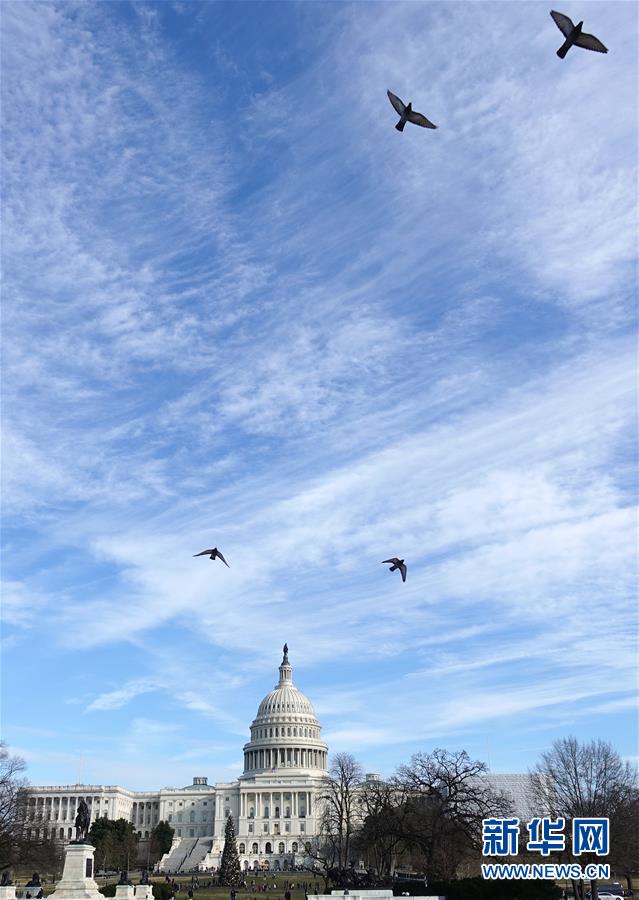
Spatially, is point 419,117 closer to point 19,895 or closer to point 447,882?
point 447,882

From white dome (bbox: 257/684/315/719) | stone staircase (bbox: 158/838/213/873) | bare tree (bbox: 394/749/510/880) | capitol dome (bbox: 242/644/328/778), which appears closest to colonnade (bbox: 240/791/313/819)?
capitol dome (bbox: 242/644/328/778)

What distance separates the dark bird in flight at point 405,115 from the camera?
894 inches

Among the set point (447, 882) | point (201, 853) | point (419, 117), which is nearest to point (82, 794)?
point (201, 853)

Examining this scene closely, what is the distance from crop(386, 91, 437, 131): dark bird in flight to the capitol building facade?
15328 centimetres

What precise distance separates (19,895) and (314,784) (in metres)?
122

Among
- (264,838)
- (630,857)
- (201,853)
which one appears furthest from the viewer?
(264,838)

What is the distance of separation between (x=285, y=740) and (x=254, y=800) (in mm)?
13873

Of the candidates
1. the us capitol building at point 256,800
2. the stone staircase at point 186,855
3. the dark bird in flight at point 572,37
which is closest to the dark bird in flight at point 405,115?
the dark bird in flight at point 572,37

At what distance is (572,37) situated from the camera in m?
20.9

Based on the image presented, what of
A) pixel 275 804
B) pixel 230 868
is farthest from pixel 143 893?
pixel 275 804

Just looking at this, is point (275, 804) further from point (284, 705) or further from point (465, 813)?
point (465, 813)

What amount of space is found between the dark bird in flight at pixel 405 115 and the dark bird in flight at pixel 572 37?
3.48 meters

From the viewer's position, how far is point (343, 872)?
5628 cm

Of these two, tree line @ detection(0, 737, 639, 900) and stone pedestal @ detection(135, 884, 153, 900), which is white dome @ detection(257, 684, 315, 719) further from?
stone pedestal @ detection(135, 884, 153, 900)
